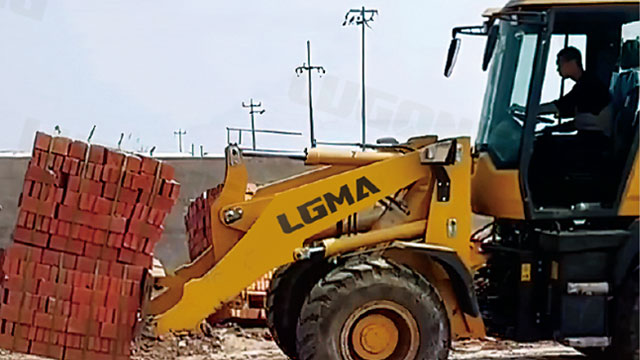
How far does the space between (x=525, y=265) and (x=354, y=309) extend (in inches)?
56.0

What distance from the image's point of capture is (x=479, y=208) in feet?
22.1

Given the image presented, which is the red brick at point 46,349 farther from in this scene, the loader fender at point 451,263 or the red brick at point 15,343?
the loader fender at point 451,263

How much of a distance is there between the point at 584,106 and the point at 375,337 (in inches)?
94.4

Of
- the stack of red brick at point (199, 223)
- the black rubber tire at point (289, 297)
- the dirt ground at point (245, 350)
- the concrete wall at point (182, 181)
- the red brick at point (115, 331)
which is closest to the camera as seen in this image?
the red brick at point (115, 331)

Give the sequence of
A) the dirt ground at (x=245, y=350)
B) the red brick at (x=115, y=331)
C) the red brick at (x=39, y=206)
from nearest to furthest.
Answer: the red brick at (x=39, y=206)
the red brick at (x=115, y=331)
the dirt ground at (x=245, y=350)

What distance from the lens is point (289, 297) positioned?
6617 mm

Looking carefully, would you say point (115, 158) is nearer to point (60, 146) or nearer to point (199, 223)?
point (60, 146)

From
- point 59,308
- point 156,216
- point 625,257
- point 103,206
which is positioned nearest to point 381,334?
point 156,216

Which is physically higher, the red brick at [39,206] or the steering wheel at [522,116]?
the steering wheel at [522,116]

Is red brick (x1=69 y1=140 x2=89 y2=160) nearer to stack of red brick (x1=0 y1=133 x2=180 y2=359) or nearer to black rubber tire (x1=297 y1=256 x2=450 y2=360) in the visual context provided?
stack of red brick (x1=0 y1=133 x2=180 y2=359)

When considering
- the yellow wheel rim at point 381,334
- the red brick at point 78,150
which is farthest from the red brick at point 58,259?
the yellow wheel rim at point 381,334

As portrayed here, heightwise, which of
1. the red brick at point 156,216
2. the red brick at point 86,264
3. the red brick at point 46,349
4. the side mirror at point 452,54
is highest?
the side mirror at point 452,54

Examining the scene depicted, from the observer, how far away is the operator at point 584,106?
649 centimetres

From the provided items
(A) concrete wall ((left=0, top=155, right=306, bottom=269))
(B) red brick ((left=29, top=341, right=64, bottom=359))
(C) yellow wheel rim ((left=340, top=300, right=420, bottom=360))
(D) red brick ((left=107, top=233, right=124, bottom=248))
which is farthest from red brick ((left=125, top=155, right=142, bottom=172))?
(A) concrete wall ((left=0, top=155, right=306, bottom=269))
